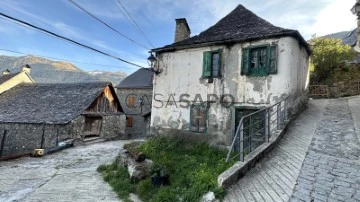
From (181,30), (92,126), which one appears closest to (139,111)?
(92,126)

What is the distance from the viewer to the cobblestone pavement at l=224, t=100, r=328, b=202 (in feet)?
14.5

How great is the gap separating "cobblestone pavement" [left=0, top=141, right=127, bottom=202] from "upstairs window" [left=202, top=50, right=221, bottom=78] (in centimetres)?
650

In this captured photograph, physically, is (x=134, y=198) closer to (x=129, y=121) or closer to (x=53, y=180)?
(x=53, y=180)

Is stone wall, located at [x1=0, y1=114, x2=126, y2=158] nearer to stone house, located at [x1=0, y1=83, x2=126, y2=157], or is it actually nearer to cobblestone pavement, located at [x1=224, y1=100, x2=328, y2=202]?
stone house, located at [x1=0, y1=83, x2=126, y2=157]

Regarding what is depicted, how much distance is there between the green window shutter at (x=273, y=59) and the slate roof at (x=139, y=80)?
810 inches

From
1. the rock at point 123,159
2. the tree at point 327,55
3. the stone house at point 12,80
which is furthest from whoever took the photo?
the stone house at point 12,80

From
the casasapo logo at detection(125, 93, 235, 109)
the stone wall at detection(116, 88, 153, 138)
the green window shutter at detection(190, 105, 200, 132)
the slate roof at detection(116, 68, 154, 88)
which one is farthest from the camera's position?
the slate roof at detection(116, 68, 154, 88)

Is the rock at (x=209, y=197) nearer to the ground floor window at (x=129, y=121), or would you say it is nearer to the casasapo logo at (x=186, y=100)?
the casasapo logo at (x=186, y=100)

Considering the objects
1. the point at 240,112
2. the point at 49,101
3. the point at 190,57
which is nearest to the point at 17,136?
the point at 49,101

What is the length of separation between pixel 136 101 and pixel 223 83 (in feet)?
66.8

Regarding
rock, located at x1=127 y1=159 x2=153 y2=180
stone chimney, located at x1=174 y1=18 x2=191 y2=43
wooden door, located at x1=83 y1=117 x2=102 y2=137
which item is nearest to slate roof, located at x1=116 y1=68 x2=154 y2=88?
wooden door, located at x1=83 y1=117 x2=102 y2=137

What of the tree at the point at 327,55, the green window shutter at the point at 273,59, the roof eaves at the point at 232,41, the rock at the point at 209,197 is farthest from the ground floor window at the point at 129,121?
the rock at the point at 209,197

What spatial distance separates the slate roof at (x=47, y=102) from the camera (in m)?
18.5

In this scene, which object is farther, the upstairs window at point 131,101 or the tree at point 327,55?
the upstairs window at point 131,101
